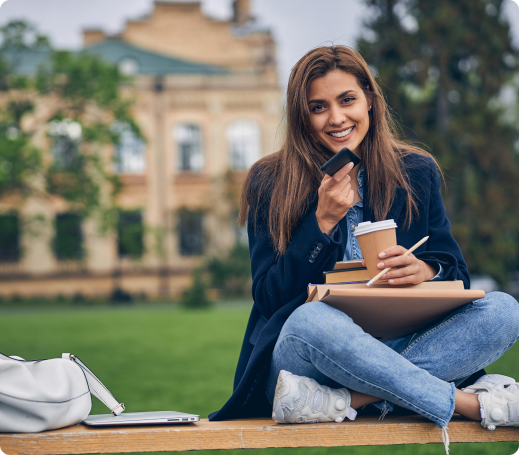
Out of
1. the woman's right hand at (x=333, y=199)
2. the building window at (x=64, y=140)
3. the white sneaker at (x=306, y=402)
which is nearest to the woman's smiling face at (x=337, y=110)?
the woman's right hand at (x=333, y=199)

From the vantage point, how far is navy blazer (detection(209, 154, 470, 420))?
230cm

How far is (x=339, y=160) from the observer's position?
6.86 feet

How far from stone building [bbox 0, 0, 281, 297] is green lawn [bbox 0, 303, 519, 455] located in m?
12.2

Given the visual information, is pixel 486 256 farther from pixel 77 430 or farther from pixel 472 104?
pixel 77 430

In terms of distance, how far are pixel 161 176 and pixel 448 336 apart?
25487 millimetres

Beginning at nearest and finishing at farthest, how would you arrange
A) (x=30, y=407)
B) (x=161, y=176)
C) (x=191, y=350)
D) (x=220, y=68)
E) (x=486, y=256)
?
(x=30, y=407)
(x=191, y=350)
(x=486, y=256)
(x=161, y=176)
(x=220, y=68)

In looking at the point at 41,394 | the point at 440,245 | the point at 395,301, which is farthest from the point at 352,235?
the point at 41,394

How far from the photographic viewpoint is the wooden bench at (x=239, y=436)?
76.3 inches

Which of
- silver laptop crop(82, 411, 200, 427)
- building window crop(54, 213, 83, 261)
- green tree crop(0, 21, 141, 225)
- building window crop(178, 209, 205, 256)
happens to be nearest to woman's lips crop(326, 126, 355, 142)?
silver laptop crop(82, 411, 200, 427)

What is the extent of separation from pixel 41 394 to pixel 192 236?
25.4 metres

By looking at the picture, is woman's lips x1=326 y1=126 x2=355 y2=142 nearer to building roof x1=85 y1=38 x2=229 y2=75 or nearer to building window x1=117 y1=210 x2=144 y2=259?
building window x1=117 y1=210 x2=144 y2=259

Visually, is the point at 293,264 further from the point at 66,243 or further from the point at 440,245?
the point at 66,243

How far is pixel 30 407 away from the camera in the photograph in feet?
6.37

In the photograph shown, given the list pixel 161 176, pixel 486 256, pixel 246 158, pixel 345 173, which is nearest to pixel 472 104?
pixel 486 256
